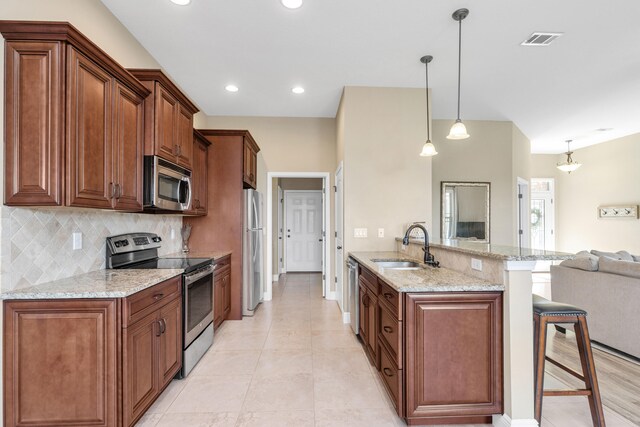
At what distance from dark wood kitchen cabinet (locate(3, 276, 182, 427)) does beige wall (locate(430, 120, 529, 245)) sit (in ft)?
15.4

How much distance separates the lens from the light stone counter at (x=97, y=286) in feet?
5.34

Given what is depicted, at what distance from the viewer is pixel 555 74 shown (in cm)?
352

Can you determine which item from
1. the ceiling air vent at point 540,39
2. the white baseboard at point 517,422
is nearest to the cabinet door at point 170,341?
the white baseboard at point 517,422

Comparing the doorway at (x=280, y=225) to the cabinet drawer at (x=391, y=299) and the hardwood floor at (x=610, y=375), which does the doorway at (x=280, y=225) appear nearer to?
the cabinet drawer at (x=391, y=299)

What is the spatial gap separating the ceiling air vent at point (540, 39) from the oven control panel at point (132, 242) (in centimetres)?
408

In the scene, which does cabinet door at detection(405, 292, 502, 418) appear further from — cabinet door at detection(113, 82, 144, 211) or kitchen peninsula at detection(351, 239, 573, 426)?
cabinet door at detection(113, 82, 144, 211)

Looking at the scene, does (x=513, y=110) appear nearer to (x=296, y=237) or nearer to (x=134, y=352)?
(x=296, y=237)

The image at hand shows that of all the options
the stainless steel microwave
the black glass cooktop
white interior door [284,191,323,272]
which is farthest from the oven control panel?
white interior door [284,191,323,272]

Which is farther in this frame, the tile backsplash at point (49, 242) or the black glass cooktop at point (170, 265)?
the black glass cooktop at point (170, 265)

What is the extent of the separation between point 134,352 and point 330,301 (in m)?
3.23

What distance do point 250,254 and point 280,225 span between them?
2614mm

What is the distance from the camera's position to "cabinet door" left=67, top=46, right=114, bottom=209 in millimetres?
1681

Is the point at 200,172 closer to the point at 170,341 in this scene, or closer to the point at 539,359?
the point at 170,341

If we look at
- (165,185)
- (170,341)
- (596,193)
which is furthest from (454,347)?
(596,193)
